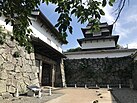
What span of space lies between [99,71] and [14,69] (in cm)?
1235

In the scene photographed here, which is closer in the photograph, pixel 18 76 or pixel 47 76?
pixel 18 76

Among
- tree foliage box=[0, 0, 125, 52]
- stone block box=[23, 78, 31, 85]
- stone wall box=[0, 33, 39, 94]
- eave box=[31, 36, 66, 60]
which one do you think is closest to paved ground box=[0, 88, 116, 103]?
stone wall box=[0, 33, 39, 94]

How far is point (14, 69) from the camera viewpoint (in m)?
9.92

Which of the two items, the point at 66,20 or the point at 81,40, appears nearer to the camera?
the point at 66,20

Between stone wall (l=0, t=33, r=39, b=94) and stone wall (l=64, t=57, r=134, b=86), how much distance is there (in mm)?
9654

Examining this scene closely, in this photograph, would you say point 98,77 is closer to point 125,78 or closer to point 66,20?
point 125,78

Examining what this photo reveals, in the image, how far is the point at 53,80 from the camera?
17.7 meters

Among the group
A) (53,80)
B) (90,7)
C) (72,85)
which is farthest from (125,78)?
(90,7)

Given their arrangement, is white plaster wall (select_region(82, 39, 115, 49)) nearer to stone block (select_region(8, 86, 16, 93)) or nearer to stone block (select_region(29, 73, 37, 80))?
stone block (select_region(29, 73, 37, 80))

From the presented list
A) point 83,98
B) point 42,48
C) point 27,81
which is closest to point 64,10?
point 83,98

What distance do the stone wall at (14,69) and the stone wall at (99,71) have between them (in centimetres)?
965

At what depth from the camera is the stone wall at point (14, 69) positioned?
9042mm

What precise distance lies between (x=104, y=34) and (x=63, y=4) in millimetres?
26919

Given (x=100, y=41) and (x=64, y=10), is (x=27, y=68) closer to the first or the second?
(x=64, y=10)
